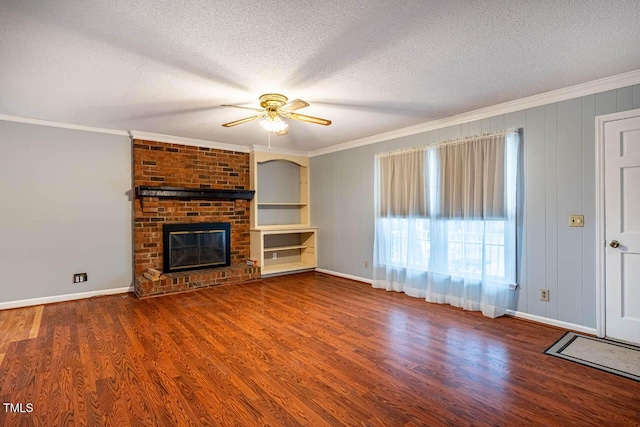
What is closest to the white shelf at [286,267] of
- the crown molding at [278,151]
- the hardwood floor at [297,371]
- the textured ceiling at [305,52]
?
the hardwood floor at [297,371]

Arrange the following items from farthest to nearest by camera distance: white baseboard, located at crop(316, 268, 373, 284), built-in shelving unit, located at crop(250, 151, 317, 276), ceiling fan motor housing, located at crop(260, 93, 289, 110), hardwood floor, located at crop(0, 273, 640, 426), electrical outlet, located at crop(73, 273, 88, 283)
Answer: built-in shelving unit, located at crop(250, 151, 317, 276) → white baseboard, located at crop(316, 268, 373, 284) → electrical outlet, located at crop(73, 273, 88, 283) → ceiling fan motor housing, located at crop(260, 93, 289, 110) → hardwood floor, located at crop(0, 273, 640, 426)

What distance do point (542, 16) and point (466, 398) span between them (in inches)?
96.1

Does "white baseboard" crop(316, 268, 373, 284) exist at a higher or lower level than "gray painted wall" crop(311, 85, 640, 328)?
lower

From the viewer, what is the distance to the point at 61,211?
4.41 meters

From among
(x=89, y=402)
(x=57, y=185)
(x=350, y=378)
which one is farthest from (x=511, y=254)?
(x=57, y=185)

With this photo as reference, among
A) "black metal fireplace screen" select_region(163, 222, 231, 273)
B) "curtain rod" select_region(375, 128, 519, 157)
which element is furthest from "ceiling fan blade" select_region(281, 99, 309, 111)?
"black metal fireplace screen" select_region(163, 222, 231, 273)

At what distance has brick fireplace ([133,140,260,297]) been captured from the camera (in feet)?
16.1

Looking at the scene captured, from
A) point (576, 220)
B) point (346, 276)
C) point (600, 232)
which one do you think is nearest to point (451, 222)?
point (576, 220)

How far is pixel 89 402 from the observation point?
6.80ft

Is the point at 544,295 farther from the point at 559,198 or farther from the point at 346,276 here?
the point at 346,276

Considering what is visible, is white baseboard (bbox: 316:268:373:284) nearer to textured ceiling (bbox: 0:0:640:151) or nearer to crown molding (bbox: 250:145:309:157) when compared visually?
crown molding (bbox: 250:145:309:157)

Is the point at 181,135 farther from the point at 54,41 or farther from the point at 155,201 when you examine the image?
the point at 54,41

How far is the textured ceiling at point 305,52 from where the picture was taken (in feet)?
6.39

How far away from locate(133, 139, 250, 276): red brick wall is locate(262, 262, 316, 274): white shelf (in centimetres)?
48
